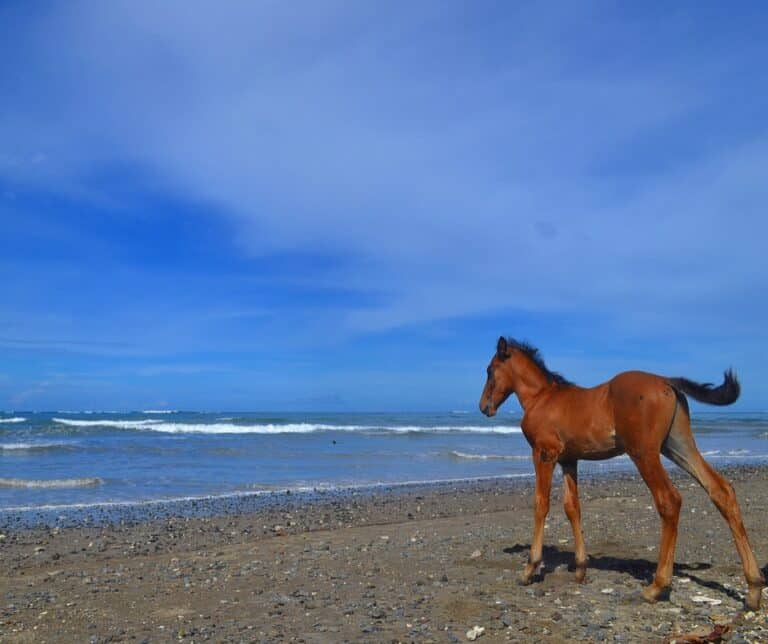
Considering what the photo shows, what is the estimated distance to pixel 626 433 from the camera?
254 inches

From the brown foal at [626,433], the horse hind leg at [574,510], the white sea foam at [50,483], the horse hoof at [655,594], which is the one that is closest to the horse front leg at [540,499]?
the brown foal at [626,433]

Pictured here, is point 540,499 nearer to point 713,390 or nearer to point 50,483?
point 713,390

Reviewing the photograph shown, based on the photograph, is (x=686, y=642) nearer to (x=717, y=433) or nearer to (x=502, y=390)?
(x=502, y=390)

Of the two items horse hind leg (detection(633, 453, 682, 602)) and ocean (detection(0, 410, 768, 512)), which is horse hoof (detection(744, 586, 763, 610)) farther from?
ocean (detection(0, 410, 768, 512))

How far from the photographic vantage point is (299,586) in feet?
24.0

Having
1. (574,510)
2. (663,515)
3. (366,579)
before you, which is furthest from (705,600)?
(366,579)

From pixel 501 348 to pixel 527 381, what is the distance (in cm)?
46

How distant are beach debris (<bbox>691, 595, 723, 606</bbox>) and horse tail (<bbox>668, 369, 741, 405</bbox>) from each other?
Answer: 1.73 meters

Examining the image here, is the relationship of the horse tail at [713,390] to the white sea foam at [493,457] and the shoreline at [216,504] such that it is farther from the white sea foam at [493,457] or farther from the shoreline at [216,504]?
the white sea foam at [493,457]

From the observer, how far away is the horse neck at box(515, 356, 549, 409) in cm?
755

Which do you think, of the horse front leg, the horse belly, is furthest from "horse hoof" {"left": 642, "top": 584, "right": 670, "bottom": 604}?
the horse belly

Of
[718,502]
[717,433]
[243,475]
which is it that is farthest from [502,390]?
[717,433]

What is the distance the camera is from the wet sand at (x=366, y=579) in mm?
5750

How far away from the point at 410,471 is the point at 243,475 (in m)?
5.49
